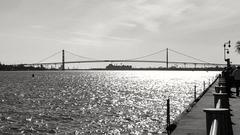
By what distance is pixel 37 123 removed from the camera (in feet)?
74.8

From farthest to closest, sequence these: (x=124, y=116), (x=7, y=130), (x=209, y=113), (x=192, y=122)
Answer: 1. (x=124, y=116)
2. (x=7, y=130)
3. (x=192, y=122)
4. (x=209, y=113)

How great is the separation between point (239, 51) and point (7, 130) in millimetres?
46842

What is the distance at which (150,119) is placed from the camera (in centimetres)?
2405

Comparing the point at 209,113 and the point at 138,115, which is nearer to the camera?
the point at 209,113

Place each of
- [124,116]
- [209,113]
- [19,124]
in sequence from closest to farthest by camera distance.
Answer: [209,113], [19,124], [124,116]

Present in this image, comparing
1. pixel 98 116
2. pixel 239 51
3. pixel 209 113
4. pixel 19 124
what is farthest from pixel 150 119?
pixel 239 51

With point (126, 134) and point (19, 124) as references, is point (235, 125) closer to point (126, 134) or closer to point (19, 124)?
point (126, 134)

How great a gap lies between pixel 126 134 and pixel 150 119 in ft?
18.1

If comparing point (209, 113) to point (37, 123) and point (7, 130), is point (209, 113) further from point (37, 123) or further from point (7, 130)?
point (37, 123)

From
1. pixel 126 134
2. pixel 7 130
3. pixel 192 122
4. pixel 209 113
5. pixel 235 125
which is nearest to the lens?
pixel 209 113

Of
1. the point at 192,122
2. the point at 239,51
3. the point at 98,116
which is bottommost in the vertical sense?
the point at 98,116

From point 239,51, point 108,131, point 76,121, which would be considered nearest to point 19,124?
point 76,121

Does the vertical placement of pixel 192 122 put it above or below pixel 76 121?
above

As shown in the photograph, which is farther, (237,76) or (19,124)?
(19,124)
